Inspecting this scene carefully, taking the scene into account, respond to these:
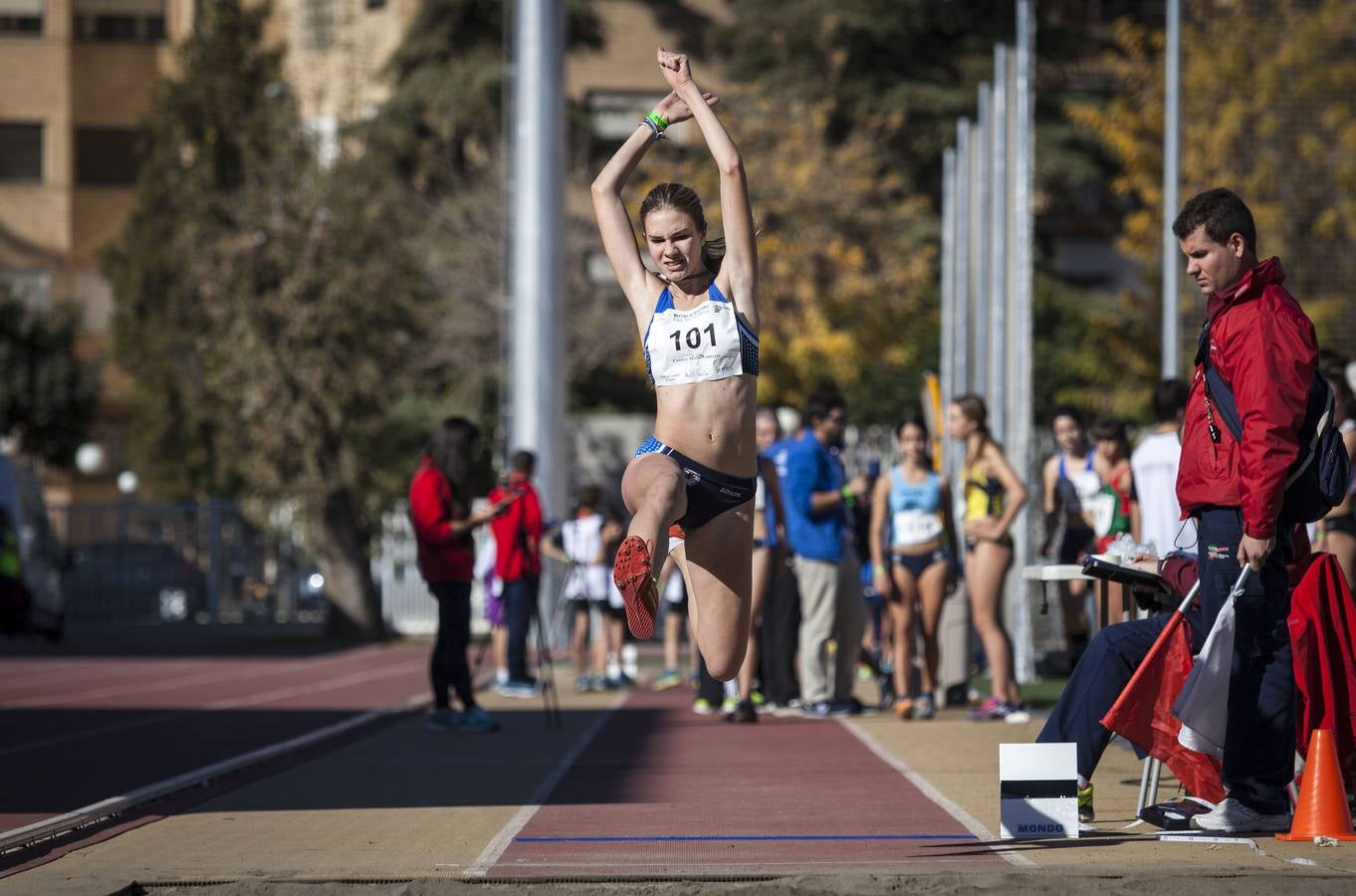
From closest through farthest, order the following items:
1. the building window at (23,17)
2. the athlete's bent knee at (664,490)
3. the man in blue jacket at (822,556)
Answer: the athlete's bent knee at (664,490) → the man in blue jacket at (822,556) → the building window at (23,17)

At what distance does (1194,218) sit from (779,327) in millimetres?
32886

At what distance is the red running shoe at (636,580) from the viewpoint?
687cm

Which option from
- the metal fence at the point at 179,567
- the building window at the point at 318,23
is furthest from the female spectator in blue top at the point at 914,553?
the building window at the point at 318,23

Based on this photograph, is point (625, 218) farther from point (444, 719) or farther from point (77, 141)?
point (77, 141)

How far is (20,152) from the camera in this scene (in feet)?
195

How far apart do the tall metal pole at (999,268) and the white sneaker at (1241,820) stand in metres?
12.1

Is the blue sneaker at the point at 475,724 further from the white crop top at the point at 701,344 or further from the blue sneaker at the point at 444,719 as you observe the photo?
the white crop top at the point at 701,344

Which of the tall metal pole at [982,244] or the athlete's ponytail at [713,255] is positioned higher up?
the tall metal pole at [982,244]

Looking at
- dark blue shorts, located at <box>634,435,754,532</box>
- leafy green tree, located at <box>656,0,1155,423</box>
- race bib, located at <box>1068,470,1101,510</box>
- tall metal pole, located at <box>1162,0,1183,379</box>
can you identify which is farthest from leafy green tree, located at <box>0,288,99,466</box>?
dark blue shorts, located at <box>634,435,754,532</box>

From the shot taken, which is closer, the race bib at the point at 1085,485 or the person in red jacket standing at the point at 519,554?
the race bib at the point at 1085,485

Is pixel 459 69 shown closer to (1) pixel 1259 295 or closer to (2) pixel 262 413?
(2) pixel 262 413

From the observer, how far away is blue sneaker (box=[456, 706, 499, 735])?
13.7m

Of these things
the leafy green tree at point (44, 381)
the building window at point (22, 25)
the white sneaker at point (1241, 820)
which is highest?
the building window at point (22, 25)

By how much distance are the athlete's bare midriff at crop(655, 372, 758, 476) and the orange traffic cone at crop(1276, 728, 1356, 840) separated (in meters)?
2.35
